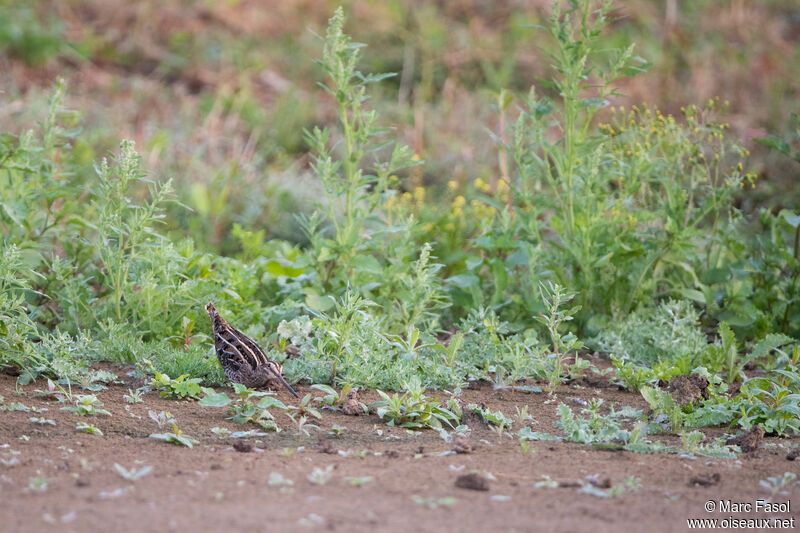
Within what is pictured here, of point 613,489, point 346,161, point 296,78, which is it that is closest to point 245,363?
point 346,161

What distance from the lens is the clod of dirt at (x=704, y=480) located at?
2.89 metres

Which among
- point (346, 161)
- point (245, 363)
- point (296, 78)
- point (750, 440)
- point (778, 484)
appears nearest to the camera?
point (778, 484)

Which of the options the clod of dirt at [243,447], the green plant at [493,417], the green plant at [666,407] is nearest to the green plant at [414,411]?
the green plant at [493,417]

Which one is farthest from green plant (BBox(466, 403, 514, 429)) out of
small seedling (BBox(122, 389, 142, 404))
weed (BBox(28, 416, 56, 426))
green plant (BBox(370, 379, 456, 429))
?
weed (BBox(28, 416, 56, 426))

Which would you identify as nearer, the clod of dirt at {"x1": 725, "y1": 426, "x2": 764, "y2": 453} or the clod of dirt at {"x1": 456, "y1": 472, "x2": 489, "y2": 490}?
the clod of dirt at {"x1": 456, "y1": 472, "x2": 489, "y2": 490}

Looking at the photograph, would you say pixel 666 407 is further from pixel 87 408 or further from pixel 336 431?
pixel 87 408

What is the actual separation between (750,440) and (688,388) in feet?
1.76

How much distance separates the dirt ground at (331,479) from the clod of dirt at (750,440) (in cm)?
5

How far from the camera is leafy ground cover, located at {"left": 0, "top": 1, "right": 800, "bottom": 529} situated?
3098mm

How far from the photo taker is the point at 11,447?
302 centimetres

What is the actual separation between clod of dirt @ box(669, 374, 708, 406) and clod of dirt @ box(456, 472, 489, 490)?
1417 millimetres

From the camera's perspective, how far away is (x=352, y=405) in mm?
3689

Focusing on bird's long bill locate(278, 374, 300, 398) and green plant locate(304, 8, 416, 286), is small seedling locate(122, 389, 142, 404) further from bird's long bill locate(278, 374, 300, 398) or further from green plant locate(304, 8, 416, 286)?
green plant locate(304, 8, 416, 286)

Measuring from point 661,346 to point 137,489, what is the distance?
297 centimetres
